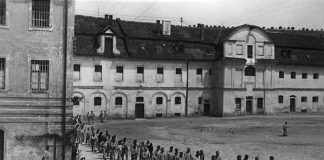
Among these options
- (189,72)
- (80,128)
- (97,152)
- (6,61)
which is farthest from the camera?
(189,72)

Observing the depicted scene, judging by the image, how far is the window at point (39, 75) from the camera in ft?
69.1

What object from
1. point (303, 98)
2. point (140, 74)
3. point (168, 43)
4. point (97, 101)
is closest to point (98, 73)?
point (97, 101)

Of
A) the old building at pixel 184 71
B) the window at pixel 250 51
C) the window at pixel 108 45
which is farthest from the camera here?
the window at pixel 250 51

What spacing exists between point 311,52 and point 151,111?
80.3 feet

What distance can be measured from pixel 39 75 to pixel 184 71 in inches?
1188

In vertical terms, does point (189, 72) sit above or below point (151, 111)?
above

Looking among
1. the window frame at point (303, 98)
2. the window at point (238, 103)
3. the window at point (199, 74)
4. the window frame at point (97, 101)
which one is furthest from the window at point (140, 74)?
the window frame at point (303, 98)

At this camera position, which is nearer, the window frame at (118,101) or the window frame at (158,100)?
the window frame at (118,101)

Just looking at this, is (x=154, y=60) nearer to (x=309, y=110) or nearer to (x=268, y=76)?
(x=268, y=76)

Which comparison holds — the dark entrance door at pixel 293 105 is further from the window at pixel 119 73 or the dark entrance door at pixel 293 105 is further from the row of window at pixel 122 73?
the window at pixel 119 73

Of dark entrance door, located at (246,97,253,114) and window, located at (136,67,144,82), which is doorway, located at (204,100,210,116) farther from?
window, located at (136,67,144,82)

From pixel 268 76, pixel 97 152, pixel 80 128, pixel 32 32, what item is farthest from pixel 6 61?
pixel 268 76

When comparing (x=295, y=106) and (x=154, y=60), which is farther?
(x=295, y=106)

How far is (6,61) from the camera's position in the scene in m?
20.5
